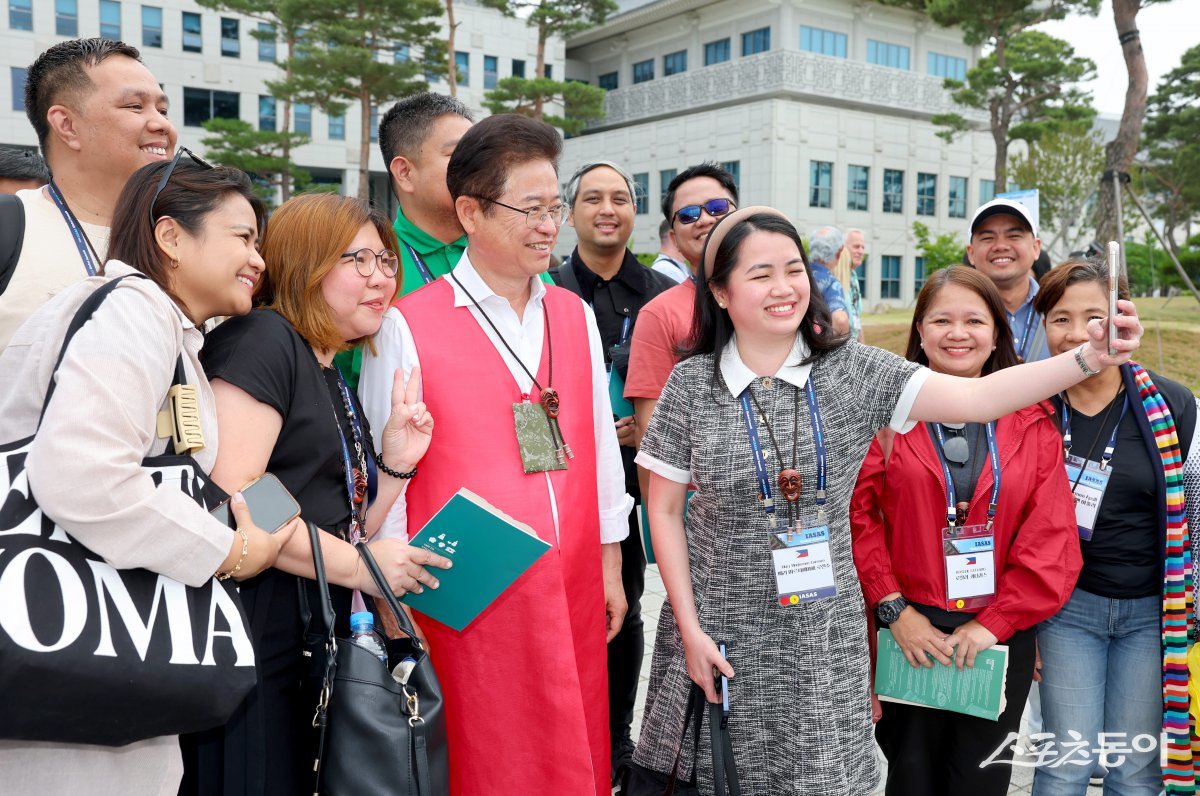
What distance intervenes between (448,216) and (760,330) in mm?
1312

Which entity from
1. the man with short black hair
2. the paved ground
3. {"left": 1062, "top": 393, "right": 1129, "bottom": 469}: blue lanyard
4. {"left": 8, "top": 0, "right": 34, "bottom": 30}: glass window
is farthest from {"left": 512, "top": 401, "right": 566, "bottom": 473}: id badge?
{"left": 8, "top": 0, "right": 34, "bottom": 30}: glass window

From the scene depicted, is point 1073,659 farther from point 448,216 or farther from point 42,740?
point 42,740

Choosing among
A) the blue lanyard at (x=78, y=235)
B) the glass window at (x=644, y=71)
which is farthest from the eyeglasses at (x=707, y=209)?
the glass window at (x=644, y=71)

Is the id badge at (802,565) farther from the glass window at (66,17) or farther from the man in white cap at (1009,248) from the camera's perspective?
the glass window at (66,17)

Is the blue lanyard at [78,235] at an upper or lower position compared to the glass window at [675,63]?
lower

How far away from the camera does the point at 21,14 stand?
1362 inches

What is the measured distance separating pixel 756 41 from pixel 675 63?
15.0 ft

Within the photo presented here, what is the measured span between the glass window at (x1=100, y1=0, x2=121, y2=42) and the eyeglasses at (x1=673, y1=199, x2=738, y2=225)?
3973 cm

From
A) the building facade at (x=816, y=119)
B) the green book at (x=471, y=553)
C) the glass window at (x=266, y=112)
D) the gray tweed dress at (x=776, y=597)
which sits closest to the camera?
the green book at (x=471, y=553)

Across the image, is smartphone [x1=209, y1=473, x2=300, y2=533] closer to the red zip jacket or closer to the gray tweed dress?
the gray tweed dress

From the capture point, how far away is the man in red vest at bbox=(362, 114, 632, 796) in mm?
2439

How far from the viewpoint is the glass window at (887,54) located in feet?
117

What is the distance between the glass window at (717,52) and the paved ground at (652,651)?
32.6 meters

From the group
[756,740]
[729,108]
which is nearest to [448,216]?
[756,740]
